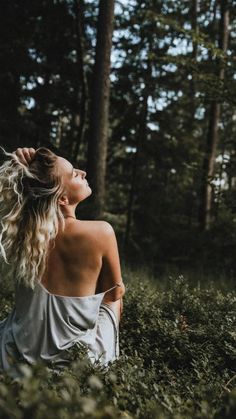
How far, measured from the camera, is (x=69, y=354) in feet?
10.2

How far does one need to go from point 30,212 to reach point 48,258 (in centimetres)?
33

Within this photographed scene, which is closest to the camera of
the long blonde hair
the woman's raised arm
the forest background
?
the long blonde hair

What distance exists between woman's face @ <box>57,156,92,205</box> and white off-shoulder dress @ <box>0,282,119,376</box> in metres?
0.63

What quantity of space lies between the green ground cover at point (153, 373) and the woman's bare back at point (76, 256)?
437 mm

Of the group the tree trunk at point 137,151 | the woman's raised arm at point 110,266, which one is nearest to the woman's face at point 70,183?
the woman's raised arm at point 110,266

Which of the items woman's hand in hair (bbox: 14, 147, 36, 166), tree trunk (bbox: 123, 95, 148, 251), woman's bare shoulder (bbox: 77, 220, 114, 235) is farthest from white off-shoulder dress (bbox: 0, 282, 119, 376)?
tree trunk (bbox: 123, 95, 148, 251)

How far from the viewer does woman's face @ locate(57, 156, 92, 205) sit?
3.26m

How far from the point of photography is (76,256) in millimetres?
3195

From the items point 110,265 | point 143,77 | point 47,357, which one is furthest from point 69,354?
point 143,77

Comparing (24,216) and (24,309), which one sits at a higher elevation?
(24,216)

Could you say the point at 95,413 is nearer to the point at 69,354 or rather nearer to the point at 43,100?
the point at 69,354

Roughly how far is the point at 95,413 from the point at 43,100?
13.5 m

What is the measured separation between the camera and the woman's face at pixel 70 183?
10.7ft

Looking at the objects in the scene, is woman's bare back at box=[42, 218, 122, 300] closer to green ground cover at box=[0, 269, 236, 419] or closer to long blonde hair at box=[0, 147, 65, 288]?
long blonde hair at box=[0, 147, 65, 288]
